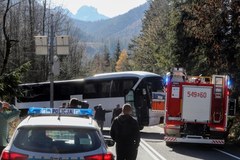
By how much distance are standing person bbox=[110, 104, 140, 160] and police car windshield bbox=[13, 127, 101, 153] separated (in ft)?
10.1

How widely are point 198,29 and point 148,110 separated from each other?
5.33 m

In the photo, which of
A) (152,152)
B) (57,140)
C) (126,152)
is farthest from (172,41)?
(57,140)

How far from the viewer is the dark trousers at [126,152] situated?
32.1 feet

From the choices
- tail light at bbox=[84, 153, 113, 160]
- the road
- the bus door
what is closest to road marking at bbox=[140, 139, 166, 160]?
the road

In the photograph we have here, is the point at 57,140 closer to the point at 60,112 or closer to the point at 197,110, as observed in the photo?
the point at 60,112

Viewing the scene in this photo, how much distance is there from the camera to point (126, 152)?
9.80 meters

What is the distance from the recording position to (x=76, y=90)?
3077 cm

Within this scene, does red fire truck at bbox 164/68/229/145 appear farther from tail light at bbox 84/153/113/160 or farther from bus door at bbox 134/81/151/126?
tail light at bbox 84/153/113/160

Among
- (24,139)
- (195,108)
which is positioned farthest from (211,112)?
(24,139)

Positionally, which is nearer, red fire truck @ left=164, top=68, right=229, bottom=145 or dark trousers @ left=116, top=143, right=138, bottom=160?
dark trousers @ left=116, top=143, right=138, bottom=160

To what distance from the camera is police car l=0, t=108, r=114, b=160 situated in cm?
628

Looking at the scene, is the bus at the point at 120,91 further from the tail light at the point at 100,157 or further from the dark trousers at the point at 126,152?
the tail light at the point at 100,157

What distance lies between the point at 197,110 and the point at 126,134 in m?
9.05

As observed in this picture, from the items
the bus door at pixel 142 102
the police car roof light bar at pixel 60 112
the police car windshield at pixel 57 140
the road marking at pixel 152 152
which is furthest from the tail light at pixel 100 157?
the bus door at pixel 142 102
